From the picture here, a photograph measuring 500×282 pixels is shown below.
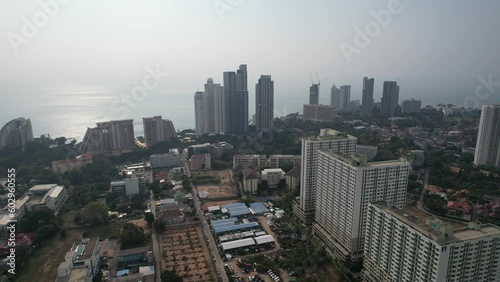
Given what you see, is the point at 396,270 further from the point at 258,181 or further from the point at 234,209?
the point at 258,181

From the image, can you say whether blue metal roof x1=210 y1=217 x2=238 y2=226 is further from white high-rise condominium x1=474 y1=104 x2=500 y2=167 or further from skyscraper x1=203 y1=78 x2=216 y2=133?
skyscraper x1=203 y1=78 x2=216 y2=133

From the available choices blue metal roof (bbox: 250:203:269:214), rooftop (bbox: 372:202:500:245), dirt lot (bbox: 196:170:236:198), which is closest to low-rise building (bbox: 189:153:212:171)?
dirt lot (bbox: 196:170:236:198)

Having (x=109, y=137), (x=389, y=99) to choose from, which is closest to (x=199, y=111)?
(x=109, y=137)

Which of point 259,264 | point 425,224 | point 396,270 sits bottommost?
point 259,264

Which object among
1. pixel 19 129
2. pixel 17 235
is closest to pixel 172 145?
pixel 19 129

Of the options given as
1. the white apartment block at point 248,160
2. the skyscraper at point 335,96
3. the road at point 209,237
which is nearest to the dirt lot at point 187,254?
the road at point 209,237
